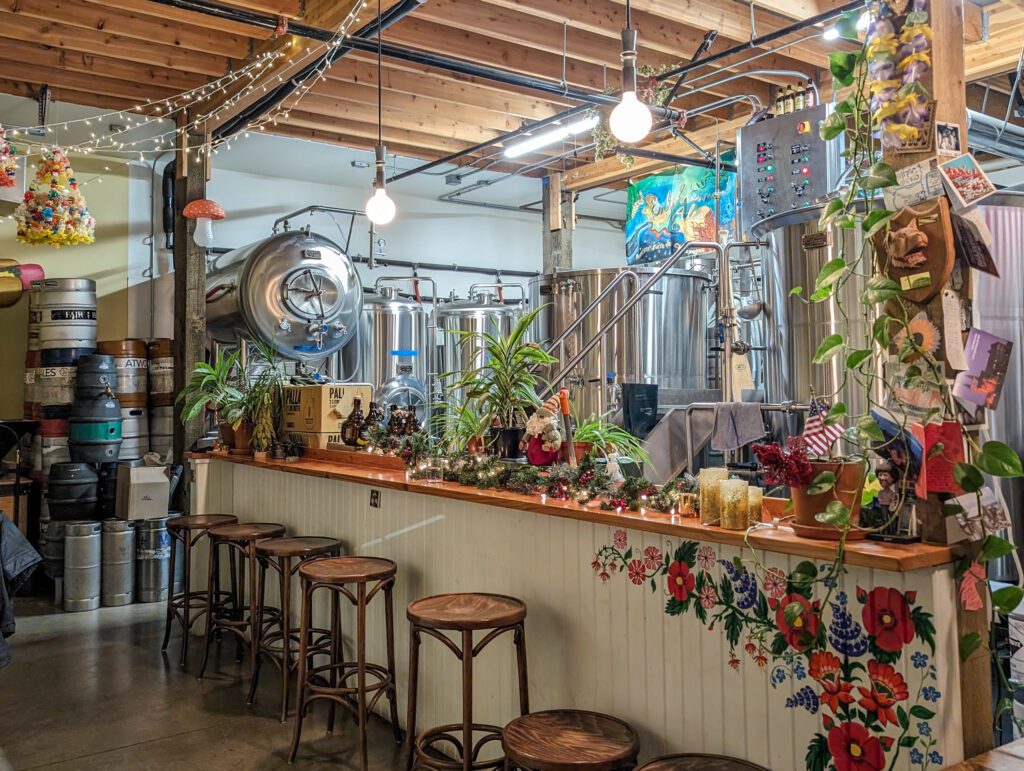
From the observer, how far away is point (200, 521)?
5289mm

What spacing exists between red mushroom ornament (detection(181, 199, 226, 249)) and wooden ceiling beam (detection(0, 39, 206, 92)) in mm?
983

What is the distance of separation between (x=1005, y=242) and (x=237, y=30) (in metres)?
4.95

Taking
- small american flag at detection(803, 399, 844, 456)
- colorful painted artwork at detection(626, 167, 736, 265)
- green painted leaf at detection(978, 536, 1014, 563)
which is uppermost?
colorful painted artwork at detection(626, 167, 736, 265)

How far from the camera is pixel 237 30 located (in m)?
6.12

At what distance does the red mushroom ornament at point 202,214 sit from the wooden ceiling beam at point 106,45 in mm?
992

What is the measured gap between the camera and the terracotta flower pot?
225cm

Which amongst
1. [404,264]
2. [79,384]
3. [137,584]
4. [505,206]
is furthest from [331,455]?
[505,206]

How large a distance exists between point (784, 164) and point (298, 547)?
3905mm

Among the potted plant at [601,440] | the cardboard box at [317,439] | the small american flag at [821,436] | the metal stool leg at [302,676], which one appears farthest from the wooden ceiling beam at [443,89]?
the small american flag at [821,436]

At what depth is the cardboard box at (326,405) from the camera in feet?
17.0

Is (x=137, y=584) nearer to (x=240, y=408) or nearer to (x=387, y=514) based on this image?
(x=240, y=408)

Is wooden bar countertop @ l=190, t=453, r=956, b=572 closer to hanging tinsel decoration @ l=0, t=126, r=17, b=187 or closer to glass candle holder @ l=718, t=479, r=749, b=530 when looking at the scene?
glass candle holder @ l=718, t=479, r=749, b=530

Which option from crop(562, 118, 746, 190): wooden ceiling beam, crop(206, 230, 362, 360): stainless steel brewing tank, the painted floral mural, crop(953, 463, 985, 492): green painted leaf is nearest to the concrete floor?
the painted floral mural

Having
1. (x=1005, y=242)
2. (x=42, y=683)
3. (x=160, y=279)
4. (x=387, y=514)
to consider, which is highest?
(x=160, y=279)
